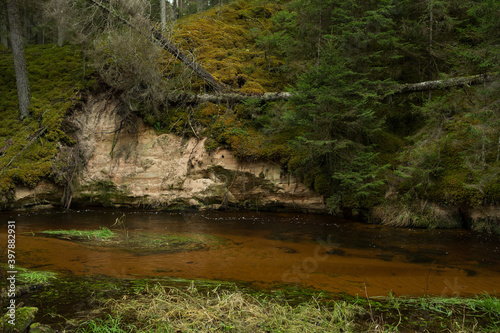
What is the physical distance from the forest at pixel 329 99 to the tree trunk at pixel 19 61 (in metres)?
0.13

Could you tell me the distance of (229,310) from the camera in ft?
11.1

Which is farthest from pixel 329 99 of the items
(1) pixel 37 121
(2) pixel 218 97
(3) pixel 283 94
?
(1) pixel 37 121

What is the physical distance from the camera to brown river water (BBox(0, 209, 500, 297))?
4.88 m

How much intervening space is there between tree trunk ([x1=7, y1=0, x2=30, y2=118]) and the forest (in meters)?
0.13

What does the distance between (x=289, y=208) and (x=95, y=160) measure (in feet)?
25.7

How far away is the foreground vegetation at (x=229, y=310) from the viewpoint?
3127 mm

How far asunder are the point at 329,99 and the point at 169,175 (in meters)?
6.47

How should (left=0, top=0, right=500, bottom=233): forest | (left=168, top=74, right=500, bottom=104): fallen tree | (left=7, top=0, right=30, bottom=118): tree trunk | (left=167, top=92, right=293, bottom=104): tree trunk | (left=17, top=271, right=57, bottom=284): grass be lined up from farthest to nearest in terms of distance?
(left=7, top=0, right=30, bottom=118): tree trunk < (left=167, top=92, right=293, bottom=104): tree trunk < (left=168, top=74, right=500, bottom=104): fallen tree < (left=0, top=0, right=500, bottom=233): forest < (left=17, top=271, right=57, bottom=284): grass

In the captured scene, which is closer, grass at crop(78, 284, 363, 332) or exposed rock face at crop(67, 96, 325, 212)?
grass at crop(78, 284, 363, 332)

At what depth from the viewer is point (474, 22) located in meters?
11.9

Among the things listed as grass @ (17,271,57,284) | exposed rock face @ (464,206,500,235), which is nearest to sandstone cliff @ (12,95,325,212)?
exposed rock face @ (464,206,500,235)

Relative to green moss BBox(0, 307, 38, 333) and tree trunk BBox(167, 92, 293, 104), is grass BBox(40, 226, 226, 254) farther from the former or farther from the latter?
tree trunk BBox(167, 92, 293, 104)

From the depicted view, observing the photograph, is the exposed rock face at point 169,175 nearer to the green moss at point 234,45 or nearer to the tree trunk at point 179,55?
the tree trunk at point 179,55

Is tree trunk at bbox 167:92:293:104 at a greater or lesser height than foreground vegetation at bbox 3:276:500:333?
greater
